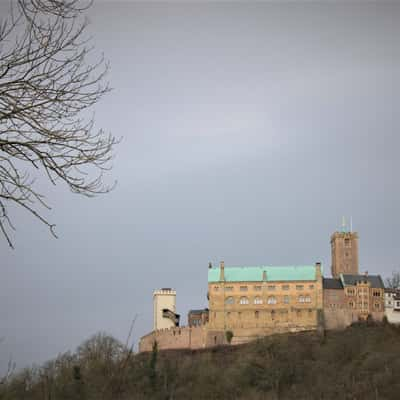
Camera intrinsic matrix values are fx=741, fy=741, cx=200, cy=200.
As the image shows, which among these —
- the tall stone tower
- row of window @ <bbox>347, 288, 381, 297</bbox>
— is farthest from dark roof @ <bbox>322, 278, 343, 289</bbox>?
the tall stone tower

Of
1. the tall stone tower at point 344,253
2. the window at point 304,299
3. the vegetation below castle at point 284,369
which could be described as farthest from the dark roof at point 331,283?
the tall stone tower at point 344,253

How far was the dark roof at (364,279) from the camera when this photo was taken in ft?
294

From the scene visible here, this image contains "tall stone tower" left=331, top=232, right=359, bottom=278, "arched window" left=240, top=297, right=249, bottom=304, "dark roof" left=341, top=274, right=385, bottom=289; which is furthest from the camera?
"tall stone tower" left=331, top=232, right=359, bottom=278

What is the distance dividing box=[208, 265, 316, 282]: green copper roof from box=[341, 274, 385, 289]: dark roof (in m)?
4.57

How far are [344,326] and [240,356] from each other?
1553 centimetres

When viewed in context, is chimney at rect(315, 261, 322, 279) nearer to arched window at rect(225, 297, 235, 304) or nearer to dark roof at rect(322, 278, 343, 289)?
dark roof at rect(322, 278, 343, 289)

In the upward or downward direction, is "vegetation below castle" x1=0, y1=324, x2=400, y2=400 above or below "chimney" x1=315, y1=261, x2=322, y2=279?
below

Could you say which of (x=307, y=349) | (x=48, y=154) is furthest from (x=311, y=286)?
(x=48, y=154)

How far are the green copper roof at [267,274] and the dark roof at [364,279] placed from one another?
4569 mm

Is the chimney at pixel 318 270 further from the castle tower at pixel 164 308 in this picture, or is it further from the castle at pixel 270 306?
the castle tower at pixel 164 308

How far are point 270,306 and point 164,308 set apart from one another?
571 inches

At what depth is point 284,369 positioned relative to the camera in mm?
67500

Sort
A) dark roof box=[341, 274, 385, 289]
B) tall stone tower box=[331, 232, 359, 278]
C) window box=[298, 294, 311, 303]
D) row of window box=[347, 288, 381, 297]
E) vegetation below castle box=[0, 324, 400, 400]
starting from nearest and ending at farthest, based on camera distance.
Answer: vegetation below castle box=[0, 324, 400, 400], window box=[298, 294, 311, 303], row of window box=[347, 288, 381, 297], dark roof box=[341, 274, 385, 289], tall stone tower box=[331, 232, 359, 278]

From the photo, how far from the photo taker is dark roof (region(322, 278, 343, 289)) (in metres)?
88.6
